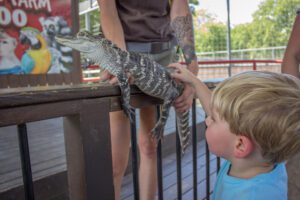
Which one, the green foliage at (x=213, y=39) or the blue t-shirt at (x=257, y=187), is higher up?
the green foliage at (x=213, y=39)

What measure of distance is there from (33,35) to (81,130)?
3.73 m

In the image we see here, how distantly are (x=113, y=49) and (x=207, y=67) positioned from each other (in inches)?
352

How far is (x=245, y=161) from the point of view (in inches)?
43.7

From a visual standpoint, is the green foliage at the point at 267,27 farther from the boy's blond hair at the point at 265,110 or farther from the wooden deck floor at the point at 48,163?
the boy's blond hair at the point at 265,110

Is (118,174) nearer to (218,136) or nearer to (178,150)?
(178,150)

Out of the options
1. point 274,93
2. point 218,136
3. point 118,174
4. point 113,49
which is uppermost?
point 113,49

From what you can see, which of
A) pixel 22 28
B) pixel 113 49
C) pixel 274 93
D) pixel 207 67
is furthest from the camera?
pixel 207 67

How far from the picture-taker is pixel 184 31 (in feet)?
5.87

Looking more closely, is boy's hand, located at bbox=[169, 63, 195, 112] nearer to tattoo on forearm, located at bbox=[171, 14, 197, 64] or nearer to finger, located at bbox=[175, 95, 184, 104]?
finger, located at bbox=[175, 95, 184, 104]

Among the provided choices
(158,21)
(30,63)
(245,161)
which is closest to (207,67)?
(30,63)

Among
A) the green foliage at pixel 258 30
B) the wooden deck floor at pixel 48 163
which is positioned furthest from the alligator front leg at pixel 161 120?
the green foliage at pixel 258 30

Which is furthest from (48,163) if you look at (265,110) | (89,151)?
(265,110)

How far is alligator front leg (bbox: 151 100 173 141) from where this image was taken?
151 cm

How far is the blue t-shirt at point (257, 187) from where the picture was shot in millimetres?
1052
